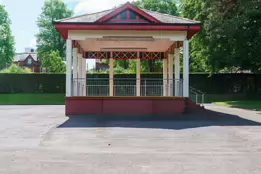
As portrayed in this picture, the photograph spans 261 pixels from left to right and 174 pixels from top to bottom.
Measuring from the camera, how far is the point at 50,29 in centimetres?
5634

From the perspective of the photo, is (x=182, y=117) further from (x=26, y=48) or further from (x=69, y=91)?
(x=26, y=48)

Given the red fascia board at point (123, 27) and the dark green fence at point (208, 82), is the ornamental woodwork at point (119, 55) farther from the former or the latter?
the dark green fence at point (208, 82)

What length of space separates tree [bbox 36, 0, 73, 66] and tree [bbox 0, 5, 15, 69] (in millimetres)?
7775

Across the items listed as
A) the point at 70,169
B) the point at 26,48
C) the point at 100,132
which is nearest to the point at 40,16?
the point at 26,48

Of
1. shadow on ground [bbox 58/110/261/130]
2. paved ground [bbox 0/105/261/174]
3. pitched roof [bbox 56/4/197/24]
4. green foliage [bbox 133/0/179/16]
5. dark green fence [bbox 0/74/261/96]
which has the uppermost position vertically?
green foliage [bbox 133/0/179/16]

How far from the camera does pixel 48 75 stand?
31250 mm

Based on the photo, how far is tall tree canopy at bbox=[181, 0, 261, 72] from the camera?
21.1 metres

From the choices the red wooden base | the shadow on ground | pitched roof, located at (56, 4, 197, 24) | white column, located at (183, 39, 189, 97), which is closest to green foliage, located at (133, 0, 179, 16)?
pitched roof, located at (56, 4, 197, 24)

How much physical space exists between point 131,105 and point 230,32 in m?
11.1

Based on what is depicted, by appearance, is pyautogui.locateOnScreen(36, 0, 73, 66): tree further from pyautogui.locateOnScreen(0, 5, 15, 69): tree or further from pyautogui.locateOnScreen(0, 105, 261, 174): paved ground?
pyautogui.locateOnScreen(0, 105, 261, 174): paved ground

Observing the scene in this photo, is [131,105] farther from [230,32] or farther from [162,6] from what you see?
[162,6]

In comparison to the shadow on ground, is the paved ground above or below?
below

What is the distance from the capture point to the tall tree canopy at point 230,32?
69.3 feet

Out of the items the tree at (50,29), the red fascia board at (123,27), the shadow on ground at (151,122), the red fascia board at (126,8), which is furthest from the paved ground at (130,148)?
the tree at (50,29)
